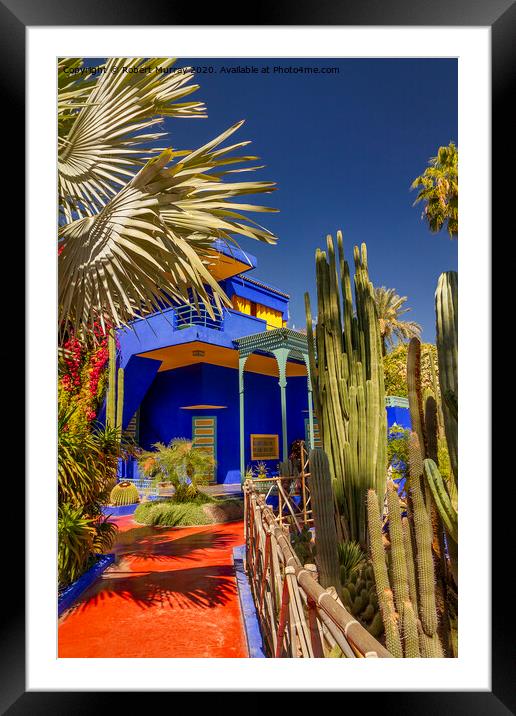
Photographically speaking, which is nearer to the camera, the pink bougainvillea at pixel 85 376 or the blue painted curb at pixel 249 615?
the blue painted curb at pixel 249 615

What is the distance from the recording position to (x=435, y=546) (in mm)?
3049

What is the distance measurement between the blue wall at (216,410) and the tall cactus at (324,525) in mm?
5474

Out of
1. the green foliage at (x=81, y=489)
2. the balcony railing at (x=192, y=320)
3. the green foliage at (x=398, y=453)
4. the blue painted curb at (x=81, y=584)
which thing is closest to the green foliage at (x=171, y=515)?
the green foliage at (x=81, y=489)

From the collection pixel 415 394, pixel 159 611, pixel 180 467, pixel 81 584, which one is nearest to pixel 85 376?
pixel 180 467

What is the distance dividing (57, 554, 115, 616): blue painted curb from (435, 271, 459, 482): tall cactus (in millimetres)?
3197

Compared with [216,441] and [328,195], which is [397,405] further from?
[328,195]

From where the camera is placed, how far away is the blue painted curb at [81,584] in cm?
377

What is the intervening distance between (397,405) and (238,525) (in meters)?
3.65

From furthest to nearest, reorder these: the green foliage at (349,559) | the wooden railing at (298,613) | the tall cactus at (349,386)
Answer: the tall cactus at (349,386) < the green foliage at (349,559) < the wooden railing at (298,613)

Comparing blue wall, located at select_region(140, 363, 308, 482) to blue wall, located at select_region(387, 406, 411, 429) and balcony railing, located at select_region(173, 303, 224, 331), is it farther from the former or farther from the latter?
blue wall, located at select_region(387, 406, 411, 429)

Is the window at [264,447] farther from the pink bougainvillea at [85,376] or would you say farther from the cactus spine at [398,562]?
the cactus spine at [398,562]

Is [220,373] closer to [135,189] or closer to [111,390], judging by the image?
[111,390]

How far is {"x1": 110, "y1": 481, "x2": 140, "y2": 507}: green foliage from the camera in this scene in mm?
7320
